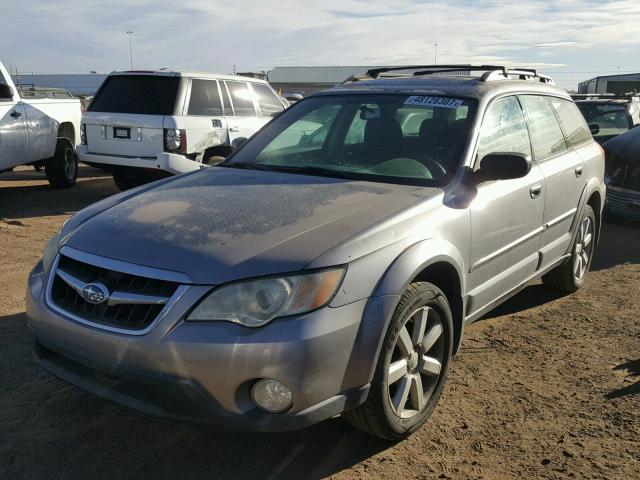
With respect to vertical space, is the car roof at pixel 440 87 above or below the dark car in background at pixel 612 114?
above

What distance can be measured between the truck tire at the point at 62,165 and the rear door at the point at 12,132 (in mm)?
1291

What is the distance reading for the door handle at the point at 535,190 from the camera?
13.6 feet

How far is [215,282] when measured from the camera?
8.28 feet

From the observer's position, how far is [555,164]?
4.62 m

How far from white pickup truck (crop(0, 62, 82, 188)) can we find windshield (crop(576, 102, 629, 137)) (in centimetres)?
881

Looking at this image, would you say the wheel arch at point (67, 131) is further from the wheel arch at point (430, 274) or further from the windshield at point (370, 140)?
the wheel arch at point (430, 274)

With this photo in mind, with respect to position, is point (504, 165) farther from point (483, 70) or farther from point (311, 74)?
point (311, 74)

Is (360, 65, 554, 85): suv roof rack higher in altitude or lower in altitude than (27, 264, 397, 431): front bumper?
higher

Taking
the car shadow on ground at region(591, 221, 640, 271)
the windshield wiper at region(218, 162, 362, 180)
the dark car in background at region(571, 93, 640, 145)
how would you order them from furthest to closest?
the dark car in background at region(571, 93, 640, 145), the car shadow on ground at region(591, 221, 640, 271), the windshield wiper at region(218, 162, 362, 180)

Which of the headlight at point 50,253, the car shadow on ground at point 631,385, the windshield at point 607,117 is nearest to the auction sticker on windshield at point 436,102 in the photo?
the car shadow on ground at point 631,385

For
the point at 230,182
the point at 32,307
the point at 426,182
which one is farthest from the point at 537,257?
the point at 32,307

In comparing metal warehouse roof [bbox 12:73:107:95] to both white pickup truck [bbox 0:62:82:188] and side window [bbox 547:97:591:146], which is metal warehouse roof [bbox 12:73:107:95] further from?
side window [bbox 547:97:591:146]

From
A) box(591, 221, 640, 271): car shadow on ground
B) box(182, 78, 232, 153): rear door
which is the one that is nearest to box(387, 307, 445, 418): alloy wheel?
box(591, 221, 640, 271): car shadow on ground

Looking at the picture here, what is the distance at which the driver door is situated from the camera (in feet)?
11.8
